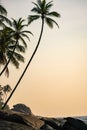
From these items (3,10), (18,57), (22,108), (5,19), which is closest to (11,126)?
(3,10)

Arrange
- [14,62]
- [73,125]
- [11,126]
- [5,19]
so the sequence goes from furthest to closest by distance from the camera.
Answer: [14,62] < [5,19] < [73,125] < [11,126]

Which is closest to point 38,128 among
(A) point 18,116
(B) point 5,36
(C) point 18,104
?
(A) point 18,116

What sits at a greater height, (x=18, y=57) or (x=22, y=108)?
(x=18, y=57)

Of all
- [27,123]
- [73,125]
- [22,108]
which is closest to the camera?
[27,123]

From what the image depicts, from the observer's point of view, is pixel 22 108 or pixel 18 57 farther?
pixel 22 108

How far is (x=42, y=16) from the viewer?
57531 millimetres

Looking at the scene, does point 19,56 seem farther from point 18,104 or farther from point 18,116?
point 18,104

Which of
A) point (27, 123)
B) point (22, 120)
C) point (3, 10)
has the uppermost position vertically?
point (3, 10)

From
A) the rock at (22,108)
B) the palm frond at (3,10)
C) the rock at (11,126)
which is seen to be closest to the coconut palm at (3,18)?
the palm frond at (3,10)

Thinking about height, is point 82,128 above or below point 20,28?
below

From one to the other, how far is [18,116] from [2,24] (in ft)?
74.5

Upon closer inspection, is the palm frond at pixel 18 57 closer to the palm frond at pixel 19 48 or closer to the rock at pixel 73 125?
the palm frond at pixel 19 48

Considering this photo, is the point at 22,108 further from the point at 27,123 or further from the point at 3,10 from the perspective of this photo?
the point at 27,123

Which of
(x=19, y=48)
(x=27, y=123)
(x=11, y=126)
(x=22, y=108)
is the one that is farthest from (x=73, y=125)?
(x=22, y=108)
